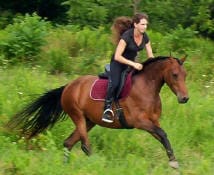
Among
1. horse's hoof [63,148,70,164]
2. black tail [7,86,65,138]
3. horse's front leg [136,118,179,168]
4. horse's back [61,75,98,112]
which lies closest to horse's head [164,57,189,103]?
→ horse's front leg [136,118,179,168]

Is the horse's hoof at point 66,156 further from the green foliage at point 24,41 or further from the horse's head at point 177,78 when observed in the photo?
the green foliage at point 24,41

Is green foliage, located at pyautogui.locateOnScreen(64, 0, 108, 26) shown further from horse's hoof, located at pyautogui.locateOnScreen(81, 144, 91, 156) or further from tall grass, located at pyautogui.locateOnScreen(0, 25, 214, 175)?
horse's hoof, located at pyautogui.locateOnScreen(81, 144, 91, 156)

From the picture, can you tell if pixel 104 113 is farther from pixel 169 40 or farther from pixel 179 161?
pixel 169 40

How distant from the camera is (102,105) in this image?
8.50 metres

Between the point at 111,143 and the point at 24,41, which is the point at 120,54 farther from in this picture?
the point at 24,41

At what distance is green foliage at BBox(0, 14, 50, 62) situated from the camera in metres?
13.2

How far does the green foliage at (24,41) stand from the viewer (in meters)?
13.2

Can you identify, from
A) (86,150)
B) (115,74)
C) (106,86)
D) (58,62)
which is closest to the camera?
(115,74)

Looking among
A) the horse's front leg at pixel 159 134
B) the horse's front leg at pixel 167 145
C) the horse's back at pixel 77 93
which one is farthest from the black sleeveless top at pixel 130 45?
the horse's front leg at pixel 167 145

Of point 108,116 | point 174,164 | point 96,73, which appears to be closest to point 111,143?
point 108,116

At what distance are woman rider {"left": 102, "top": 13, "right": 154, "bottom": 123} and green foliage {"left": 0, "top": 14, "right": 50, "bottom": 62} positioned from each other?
514cm

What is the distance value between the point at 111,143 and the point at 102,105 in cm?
74

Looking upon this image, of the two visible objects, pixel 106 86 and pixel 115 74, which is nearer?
pixel 115 74

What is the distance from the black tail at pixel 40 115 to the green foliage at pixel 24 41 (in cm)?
406
